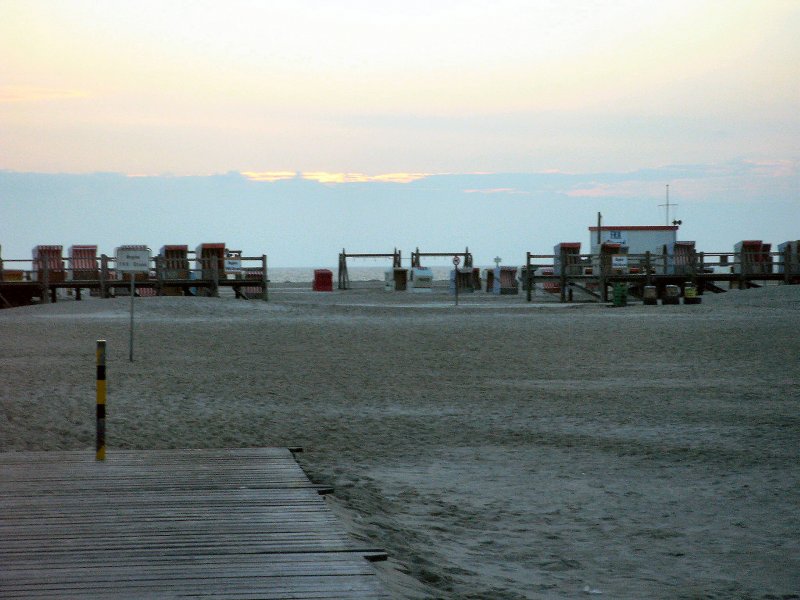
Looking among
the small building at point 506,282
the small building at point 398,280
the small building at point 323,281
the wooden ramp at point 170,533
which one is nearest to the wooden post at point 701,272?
the small building at point 506,282

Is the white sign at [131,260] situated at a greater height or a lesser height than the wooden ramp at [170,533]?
greater

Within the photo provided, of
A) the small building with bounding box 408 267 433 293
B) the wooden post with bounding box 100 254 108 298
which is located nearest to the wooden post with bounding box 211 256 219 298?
the wooden post with bounding box 100 254 108 298

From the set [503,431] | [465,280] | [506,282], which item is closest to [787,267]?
[506,282]

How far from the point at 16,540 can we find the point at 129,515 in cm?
68

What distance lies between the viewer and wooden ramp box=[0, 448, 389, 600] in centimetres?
420

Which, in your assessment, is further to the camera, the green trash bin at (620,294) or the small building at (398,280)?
the small building at (398,280)

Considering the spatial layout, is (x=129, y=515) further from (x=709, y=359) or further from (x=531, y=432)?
(x=709, y=359)

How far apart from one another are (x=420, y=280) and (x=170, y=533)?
49.5 m

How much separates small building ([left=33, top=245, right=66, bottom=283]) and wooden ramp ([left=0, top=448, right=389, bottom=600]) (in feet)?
91.5

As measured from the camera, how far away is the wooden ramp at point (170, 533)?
4.20m

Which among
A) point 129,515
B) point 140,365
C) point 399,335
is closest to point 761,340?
point 399,335

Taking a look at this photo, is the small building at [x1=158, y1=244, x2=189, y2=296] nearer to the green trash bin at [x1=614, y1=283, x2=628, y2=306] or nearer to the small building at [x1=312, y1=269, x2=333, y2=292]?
the green trash bin at [x1=614, y1=283, x2=628, y2=306]

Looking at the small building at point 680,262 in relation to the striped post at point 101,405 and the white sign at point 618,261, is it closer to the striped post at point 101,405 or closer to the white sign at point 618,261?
the white sign at point 618,261

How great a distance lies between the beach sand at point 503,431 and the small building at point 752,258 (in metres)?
18.1
